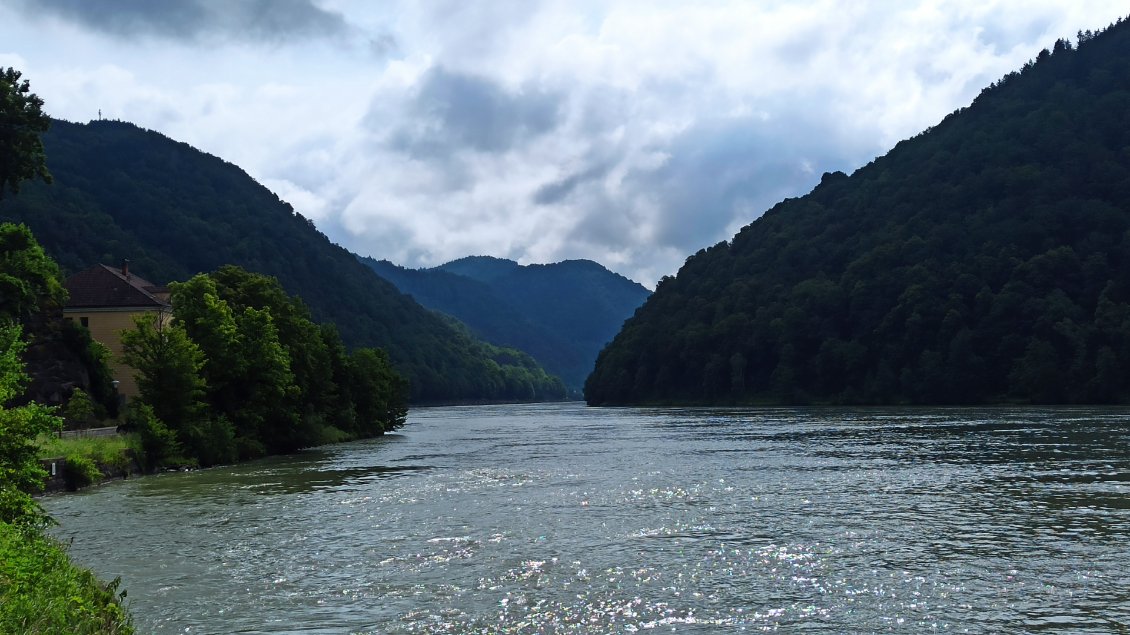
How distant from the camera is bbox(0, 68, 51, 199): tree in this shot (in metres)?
70.8

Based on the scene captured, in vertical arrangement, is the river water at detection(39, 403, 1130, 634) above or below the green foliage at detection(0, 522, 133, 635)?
below

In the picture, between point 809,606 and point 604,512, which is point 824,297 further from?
point 809,606

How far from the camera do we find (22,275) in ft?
217

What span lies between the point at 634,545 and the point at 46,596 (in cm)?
1781

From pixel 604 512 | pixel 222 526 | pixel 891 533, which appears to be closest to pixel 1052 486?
pixel 891 533

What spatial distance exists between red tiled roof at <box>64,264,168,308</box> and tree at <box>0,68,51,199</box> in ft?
74.5

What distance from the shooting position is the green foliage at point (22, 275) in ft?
208

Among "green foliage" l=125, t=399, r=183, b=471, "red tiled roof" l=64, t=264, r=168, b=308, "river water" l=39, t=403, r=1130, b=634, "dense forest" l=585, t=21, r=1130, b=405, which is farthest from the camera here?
"dense forest" l=585, t=21, r=1130, b=405

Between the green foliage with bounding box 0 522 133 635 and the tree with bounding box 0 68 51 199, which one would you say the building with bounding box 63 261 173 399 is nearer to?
the tree with bounding box 0 68 51 199

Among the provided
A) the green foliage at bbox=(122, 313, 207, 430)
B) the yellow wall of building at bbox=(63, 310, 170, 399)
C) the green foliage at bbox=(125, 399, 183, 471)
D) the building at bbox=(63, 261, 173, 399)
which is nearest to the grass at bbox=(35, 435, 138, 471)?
the green foliage at bbox=(125, 399, 183, 471)

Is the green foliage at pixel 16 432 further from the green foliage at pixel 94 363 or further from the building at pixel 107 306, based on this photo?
the building at pixel 107 306

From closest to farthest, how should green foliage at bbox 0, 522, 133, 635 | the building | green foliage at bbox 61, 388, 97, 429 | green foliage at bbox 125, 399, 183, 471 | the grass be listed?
1. green foliage at bbox 0, 522, 133, 635
2. the grass
3. green foliage at bbox 125, 399, 183, 471
4. green foliage at bbox 61, 388, 97, 429
5. the building

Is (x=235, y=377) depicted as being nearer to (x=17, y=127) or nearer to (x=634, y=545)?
(x=17, y=127)

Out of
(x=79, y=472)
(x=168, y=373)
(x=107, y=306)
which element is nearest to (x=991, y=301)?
(x=107, y=306)
